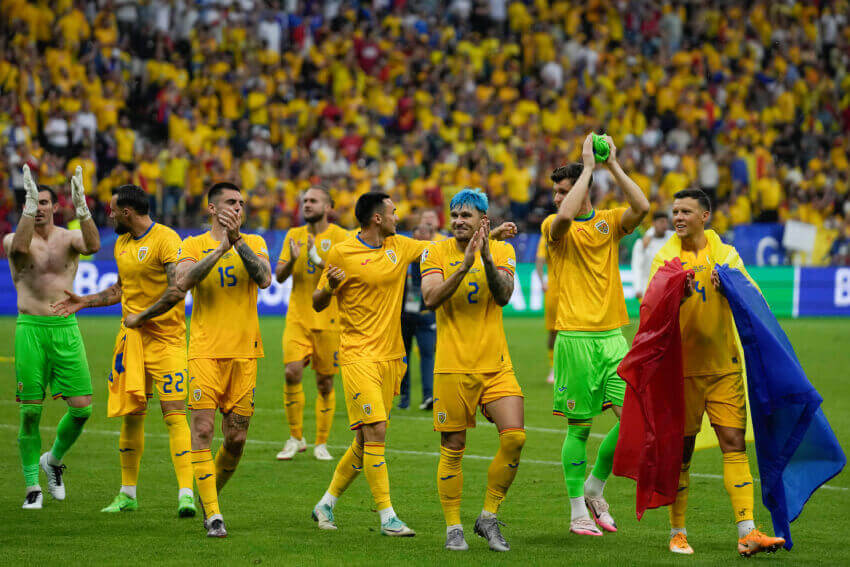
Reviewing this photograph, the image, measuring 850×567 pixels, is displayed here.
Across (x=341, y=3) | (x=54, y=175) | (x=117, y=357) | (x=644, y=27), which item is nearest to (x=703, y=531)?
(x=117, y=357)

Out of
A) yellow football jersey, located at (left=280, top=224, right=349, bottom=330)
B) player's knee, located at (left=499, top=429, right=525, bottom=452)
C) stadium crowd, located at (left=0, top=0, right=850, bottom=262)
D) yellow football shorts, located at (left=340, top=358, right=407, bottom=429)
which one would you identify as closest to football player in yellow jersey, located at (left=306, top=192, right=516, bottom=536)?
yellow football shorts, located at (left=340, top=358, right=407, bottom=429)

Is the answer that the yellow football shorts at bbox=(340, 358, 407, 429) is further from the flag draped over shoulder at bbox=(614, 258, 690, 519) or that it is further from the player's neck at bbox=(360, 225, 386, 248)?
the flag draped over shoulder at bbox=(614, 258, 690, 519)

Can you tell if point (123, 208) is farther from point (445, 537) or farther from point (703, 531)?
point (703, 531)

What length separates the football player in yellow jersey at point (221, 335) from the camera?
7.85 meters

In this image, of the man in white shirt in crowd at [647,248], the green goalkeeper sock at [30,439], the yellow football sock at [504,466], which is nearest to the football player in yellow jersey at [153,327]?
the green goalkeeper sock at [30,439]

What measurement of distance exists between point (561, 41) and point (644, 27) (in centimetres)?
298

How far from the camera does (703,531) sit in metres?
8.00

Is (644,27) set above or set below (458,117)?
above

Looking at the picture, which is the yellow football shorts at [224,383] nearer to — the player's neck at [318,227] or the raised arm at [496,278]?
the raised arm at [496,278]

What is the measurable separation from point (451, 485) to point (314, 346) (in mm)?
3977

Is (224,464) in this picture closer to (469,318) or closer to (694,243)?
(469,318)

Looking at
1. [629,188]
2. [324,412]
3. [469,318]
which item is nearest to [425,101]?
[324,412]

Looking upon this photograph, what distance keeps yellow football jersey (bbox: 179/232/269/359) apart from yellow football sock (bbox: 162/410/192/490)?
0.56 metres

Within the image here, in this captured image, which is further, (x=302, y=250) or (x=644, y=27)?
(x=644, y=27)
